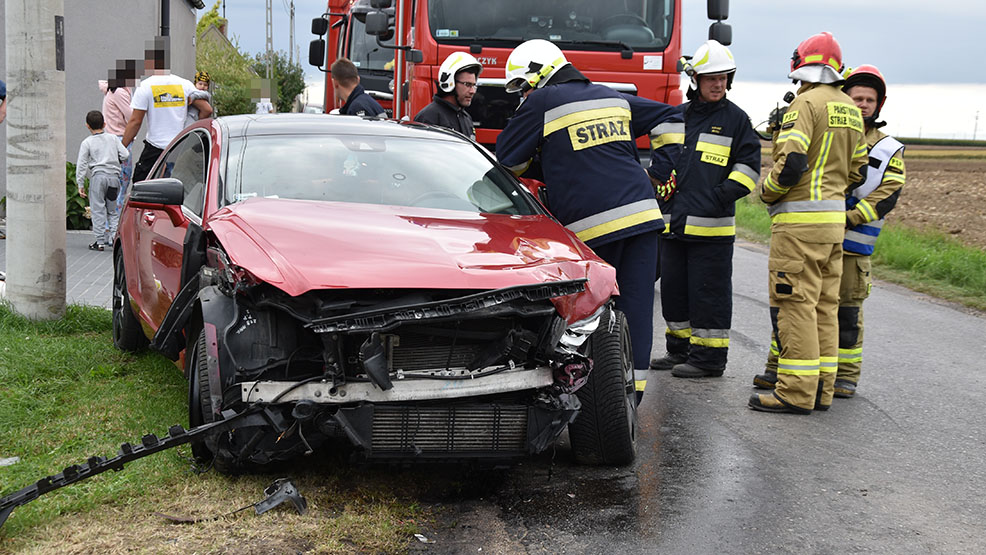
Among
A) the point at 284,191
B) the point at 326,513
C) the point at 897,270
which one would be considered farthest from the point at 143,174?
the point at 897,270

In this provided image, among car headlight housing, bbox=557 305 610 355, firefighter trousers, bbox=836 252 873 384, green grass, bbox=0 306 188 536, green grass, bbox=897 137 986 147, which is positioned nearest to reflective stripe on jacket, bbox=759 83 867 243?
firefighter trousers, bbox=836 252 873 384

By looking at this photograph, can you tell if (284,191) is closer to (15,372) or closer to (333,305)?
(333,305)

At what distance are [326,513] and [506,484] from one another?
2.77 ft

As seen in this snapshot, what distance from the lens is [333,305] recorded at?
3.63m

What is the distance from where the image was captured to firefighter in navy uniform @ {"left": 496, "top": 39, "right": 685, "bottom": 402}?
17.6 feet

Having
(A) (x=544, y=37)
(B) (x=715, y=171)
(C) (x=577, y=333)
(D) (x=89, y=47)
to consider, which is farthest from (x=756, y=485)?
(D) (x=89, y=47)

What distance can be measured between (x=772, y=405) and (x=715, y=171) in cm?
161

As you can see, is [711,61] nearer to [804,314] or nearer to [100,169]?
[804,314]

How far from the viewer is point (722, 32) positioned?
33.0 feet

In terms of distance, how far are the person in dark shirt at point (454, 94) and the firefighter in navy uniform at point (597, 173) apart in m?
2.34

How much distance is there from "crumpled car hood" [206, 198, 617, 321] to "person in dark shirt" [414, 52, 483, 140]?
10.3 ft

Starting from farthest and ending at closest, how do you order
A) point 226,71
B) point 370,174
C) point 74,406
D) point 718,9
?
point 226,71 → point 718,9 → point 74,406 → point 370,174

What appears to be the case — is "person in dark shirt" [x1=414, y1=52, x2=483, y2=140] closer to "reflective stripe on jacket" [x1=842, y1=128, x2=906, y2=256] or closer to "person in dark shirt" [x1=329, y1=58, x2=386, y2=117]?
"person in dark shirt" [x1=329, y1=58, x2=386, y2=117]

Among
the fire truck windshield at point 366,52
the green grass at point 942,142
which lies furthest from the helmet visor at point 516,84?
the green grass at point 942,142
